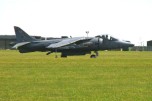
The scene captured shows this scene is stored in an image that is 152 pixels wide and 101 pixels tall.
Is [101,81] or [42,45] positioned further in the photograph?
[42,45]

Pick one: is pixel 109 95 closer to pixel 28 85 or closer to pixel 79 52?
pixel 28 85

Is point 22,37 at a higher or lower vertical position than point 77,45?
higher

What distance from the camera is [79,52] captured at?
2240 inches

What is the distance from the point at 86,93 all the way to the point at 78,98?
129 cm

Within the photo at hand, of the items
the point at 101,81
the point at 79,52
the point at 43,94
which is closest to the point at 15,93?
the point at 43,94

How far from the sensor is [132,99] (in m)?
13.4

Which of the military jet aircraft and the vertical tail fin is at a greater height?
the vertical tail fin

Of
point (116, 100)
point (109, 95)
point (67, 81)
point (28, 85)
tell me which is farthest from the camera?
point (67, 81)

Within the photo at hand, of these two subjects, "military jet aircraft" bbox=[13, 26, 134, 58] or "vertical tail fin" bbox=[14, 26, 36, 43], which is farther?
"vertical tail fin" bbox=[14, 26, 36, 43]

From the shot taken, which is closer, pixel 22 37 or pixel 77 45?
pixel 77 45

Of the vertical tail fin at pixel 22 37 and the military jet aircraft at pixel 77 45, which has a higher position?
the vertical tail fin at pixel 22 37

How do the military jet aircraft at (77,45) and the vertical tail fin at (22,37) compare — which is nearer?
the military jet aircraft at (77,45)

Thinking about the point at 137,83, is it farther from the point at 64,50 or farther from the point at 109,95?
the point at 64,50

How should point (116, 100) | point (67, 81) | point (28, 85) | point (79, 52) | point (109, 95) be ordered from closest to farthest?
point (116, 100), point (109, 95), point (28, 85), point (67, 81), point (79, 52)
